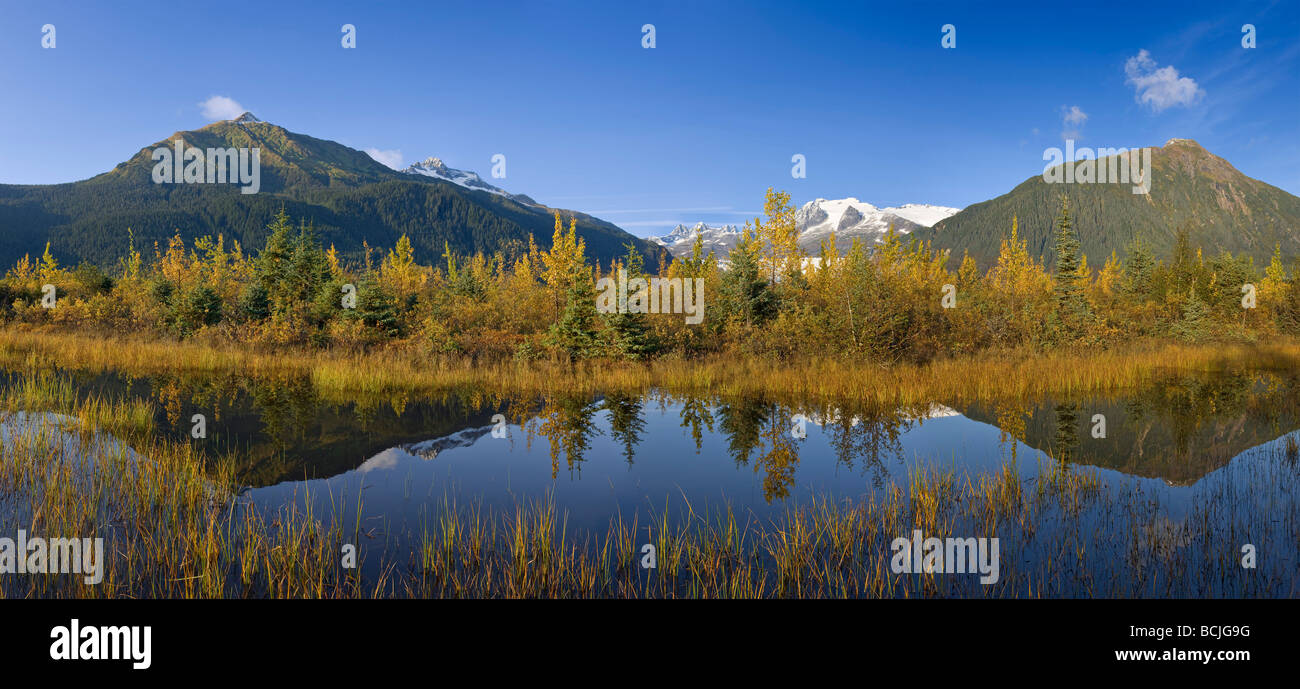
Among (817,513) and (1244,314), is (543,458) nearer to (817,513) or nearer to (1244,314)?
(817,513)

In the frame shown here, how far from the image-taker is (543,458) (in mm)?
10008

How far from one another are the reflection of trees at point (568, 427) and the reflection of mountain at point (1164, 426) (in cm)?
872

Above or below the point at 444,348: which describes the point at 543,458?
below

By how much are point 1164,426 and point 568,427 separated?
13.4m

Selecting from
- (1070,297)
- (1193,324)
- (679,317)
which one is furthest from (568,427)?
(1193,324)

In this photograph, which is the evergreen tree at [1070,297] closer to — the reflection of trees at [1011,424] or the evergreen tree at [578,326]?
the reflection of trees at [1011,424]

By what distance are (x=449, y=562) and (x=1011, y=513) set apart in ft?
22.4

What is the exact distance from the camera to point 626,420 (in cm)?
1316

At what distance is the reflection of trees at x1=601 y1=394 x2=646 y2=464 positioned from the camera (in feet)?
36.3

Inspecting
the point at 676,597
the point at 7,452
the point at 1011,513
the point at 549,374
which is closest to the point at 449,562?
the point at 676,597

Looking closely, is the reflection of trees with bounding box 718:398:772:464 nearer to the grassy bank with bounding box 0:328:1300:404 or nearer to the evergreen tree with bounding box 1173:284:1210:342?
the grassy bank with bounding box 0:328:1300:404

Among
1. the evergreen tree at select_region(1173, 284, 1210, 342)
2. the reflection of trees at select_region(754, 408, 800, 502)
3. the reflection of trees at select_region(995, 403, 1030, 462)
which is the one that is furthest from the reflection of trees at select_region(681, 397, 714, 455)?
the evergreen tree at select_region(1173, 284, 1210, 342)

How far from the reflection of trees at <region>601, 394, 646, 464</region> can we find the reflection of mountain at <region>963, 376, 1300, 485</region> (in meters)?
7.75

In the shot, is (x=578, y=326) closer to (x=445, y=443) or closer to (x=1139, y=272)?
(x=445, y=443)
